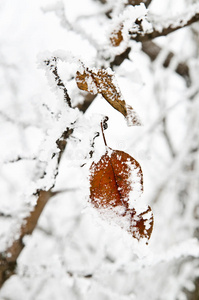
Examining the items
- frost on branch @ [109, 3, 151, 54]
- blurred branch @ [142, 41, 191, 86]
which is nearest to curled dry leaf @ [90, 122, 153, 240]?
frost on branch @ [109, 3, 151, 54]

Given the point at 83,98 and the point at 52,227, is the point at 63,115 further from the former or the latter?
the point at 52,227

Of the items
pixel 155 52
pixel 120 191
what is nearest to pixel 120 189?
pixel 120 191

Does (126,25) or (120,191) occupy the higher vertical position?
(126,25)

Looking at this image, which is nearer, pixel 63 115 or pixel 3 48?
pixel 63 115

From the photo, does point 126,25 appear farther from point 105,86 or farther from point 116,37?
point 105,86

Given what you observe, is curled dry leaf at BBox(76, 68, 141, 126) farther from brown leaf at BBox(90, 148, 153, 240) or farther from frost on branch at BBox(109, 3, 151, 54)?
frost on branch at BBox(109, 3, 151, 54)

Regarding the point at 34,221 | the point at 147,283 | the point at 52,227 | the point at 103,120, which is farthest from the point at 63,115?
the point at 147,283

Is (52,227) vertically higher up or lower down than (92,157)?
higher up

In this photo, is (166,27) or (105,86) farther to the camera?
(166,27)
